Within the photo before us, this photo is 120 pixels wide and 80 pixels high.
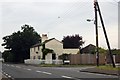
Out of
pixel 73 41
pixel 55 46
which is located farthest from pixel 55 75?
pixel 73 41

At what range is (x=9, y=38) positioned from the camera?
115 m

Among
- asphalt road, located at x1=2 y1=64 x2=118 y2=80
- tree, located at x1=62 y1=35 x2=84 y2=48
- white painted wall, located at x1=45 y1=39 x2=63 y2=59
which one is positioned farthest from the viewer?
tree, located at x1=62 y1=35 x2=84 y2=48

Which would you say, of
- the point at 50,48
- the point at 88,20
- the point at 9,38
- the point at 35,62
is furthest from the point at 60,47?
the point at 88,20

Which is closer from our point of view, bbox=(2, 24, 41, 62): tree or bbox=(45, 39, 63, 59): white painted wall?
bbox=(45, 39, 63, 59): white painted wall

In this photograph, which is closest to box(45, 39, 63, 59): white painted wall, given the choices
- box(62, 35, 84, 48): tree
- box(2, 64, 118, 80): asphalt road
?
box(62, 35, 84, 48): tree

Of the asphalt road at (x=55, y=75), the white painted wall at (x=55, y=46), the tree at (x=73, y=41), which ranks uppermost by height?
the tree at (x=73, y=41)

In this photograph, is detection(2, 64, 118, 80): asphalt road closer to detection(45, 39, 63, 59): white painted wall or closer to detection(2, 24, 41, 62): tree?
detection(45, 39, 63, 59): white painted wall

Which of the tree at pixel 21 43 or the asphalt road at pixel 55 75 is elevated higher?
the tree at pixel 21 43

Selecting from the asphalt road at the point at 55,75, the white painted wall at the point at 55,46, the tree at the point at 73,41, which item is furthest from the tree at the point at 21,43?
the asphalt road at the point at 55,75

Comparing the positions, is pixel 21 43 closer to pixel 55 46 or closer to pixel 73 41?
pixel 73 41

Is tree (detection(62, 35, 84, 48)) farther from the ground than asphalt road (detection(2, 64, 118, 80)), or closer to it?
farther from the ground

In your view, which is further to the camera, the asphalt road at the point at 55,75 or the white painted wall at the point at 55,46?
the white painted wall at the point at 55,46

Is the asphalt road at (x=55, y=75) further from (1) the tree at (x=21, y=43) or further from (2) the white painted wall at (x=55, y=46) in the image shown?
(1) the tree at (x=21, y=43)

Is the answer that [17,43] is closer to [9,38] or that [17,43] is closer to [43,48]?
[9,38]
